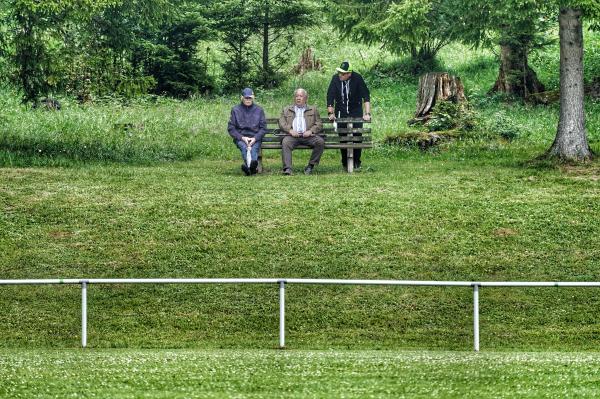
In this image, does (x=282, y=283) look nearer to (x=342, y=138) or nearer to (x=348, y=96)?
(x=342, y=138)

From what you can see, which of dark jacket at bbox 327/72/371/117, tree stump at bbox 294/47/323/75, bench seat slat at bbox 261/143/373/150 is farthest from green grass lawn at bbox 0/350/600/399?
tree stump at bbox 294/47/323/75

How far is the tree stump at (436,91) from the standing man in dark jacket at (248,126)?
26.5 ft

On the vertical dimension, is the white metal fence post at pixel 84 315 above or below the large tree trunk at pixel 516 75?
below

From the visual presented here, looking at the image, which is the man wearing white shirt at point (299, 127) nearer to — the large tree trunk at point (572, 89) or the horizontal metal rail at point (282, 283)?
the large tree trunk at point (572, 89)

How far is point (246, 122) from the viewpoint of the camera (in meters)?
24.2

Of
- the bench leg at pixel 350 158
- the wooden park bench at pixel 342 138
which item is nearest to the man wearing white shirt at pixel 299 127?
the wooden park bench at pixel 342 138

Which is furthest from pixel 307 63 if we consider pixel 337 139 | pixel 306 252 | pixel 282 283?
pixel 282 283

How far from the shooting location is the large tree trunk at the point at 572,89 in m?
24.9

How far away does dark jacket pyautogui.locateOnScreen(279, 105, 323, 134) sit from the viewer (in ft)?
79.7

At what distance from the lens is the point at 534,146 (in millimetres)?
28797

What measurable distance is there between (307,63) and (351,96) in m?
20.9

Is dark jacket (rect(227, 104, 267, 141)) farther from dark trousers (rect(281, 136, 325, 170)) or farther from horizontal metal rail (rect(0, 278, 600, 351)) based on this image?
horizontal metal rail (rect(0, 278, 600, 351))

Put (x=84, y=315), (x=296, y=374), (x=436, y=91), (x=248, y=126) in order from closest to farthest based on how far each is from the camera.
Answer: (x=296, y=374) → (x=84, y=315) → (x=248, y=126) → (x=436, y=91)

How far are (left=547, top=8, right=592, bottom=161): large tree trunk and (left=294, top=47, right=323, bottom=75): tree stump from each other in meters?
21.3
